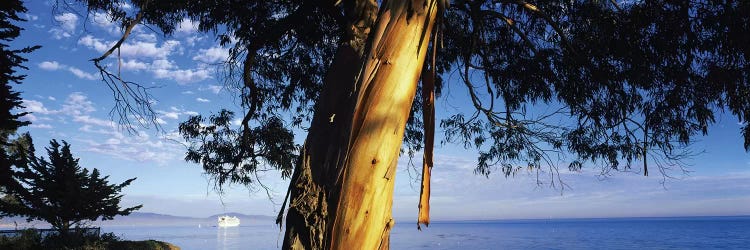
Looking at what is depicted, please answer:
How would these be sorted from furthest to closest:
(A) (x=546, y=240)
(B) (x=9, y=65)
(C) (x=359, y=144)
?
(A) (x=546, y=240) → (B) (x=9, y=65) → (C) (x=359, y=144)

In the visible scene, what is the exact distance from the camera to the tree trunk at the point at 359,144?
2.09 meters

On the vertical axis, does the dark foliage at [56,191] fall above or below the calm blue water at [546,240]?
above

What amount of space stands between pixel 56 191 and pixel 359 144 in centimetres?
1673

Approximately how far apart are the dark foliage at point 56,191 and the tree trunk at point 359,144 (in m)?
15.6

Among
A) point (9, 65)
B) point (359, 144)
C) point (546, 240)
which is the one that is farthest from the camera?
point (546, 240)

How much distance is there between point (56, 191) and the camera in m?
16.0

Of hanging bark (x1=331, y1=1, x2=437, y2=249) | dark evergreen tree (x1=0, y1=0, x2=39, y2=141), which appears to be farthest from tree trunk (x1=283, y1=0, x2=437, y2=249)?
dark evergreen tree (x1=0, y1=0, x2=39, y2=141)

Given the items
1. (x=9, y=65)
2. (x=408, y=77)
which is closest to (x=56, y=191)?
(x=9, y=65)

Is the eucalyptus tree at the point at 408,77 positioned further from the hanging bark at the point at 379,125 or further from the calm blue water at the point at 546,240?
the calm blue water at the point at 546,240

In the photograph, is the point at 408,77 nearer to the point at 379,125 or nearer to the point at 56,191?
the point at 379,125

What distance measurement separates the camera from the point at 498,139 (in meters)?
7.52

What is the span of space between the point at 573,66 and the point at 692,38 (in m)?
1.20

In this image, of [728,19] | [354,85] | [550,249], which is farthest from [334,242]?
[550,249]

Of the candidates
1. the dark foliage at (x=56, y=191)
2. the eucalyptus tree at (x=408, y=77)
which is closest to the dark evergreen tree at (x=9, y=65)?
the dark foliage at (x=56, y=191)
